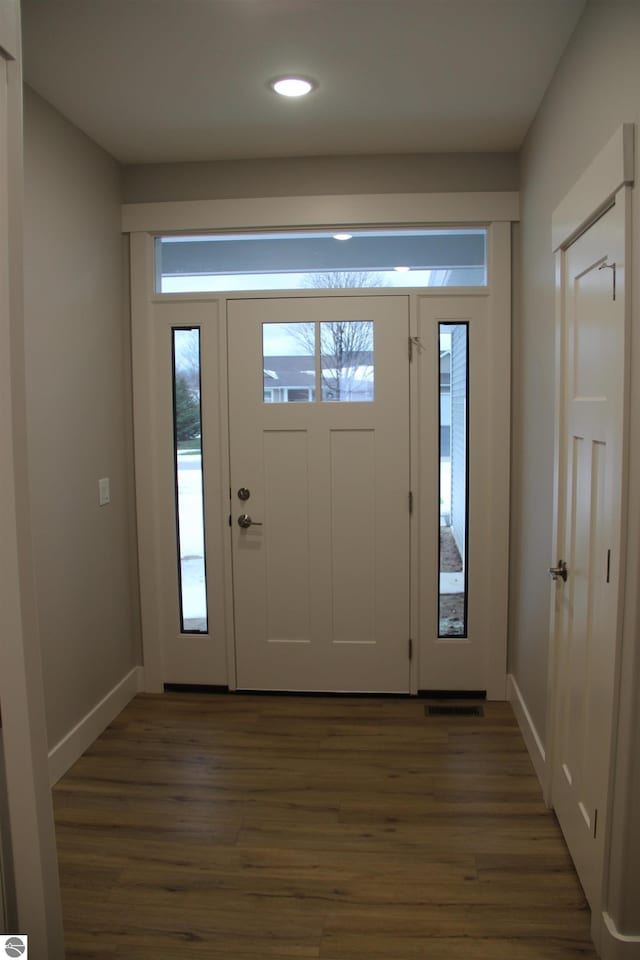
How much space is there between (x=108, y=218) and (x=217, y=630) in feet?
6.90

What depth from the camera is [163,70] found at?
7.88 feet

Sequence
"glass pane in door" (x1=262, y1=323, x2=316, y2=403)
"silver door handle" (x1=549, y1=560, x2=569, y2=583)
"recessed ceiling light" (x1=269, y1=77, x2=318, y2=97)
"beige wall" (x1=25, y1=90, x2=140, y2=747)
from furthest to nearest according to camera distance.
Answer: "glass pane in door" (x1=262, y1=323, x2=316, y2=403)
"beige wall" (x1=25, y1=90, x2=140, y2=747)
"recessed ceiling light" (x1=269, y1=77, x2=318, y2=97)
"silver door handle" (x1=549, y1=560, x2=569, y2=583)

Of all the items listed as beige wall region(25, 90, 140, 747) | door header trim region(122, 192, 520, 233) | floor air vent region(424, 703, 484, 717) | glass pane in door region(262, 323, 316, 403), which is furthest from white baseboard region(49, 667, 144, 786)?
door header trim region(122, 192, 520, 233)

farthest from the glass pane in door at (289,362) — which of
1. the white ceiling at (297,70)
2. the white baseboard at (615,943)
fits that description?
the white baseboard at (615,943)

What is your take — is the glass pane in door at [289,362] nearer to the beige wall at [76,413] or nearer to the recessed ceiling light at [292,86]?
the beige wall at [76,413]

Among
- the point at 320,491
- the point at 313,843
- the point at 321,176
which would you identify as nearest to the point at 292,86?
the point at 321,176

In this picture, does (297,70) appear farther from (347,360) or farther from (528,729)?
(528,729)

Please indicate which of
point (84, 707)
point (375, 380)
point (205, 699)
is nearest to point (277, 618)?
point (205, 699)

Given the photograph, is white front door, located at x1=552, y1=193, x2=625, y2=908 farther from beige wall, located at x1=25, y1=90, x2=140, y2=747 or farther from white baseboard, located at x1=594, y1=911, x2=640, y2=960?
beige wall, located at x1=25, y1=90, x2=140, y2=747

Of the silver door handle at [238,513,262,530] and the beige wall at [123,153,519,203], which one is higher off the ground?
the beige wall at [123,153,519,203]

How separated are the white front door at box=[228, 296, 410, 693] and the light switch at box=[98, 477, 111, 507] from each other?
61 cm

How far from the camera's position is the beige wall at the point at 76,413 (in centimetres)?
257

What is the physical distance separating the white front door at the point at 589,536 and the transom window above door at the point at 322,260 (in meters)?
1.23

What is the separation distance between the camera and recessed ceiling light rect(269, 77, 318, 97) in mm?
2459
